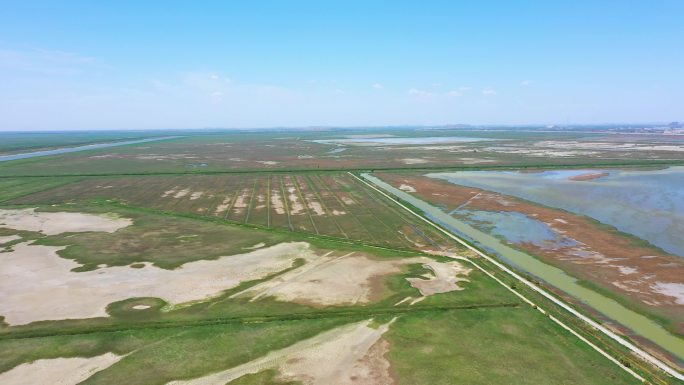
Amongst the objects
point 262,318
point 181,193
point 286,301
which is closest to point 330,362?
point 262,318

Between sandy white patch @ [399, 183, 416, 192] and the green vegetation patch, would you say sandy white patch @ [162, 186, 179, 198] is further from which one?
the green vegetation patch

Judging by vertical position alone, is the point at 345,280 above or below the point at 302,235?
below

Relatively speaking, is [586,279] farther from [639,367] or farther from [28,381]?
[28,381]

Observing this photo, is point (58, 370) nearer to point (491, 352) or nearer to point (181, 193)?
point (491, 352)

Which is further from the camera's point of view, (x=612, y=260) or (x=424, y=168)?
(x=424, y=168)

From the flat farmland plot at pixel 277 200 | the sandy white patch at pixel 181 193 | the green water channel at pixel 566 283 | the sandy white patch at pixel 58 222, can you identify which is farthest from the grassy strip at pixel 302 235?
the sandy white patch at pixel 181 193

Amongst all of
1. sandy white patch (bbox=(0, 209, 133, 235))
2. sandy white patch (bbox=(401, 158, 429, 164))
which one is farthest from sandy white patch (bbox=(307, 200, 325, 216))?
sandy white patch (bbox=(401, 158, 429, 164))

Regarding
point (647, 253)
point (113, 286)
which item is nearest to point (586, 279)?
point (647, 253)
